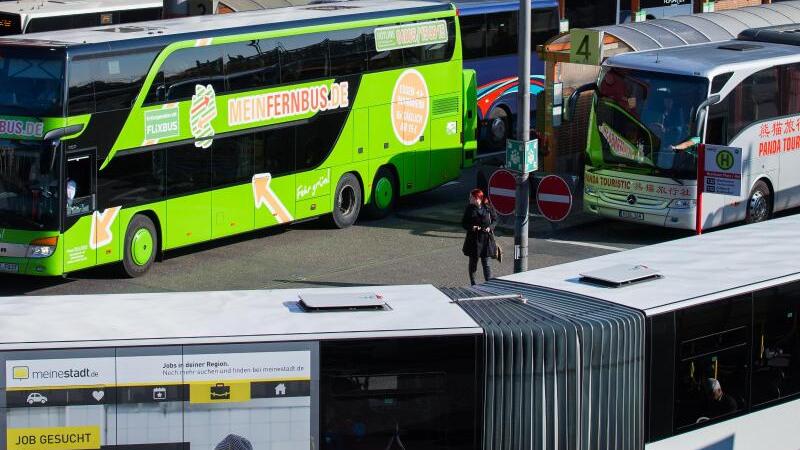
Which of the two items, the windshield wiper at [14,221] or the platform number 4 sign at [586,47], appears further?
the platform number 4 sign at [586,47]

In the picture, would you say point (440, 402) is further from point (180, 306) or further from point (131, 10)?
point (131, 10)

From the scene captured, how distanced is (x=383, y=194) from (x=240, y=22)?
412 cm

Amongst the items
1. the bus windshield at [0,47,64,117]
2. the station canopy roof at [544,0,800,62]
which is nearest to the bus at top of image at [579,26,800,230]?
the station canopy roof at [544,0,800,62]

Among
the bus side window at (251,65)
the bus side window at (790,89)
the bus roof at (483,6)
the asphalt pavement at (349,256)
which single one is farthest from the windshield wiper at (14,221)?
the bus roof at (483,6)

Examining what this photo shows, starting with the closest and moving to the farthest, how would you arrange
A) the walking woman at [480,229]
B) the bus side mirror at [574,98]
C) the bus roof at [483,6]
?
the walking woman at [480,229], the bus side mirror at [574,98], the bus roof at [483,6]

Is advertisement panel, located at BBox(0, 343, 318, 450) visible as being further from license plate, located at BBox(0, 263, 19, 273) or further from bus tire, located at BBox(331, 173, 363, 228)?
bus tire, located at BBox(331, 173, 363, 228)

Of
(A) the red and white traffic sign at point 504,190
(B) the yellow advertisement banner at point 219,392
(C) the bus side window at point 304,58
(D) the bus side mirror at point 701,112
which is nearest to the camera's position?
(B) the yellow advertisement banner at point 219,392

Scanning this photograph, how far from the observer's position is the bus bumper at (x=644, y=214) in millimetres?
21109

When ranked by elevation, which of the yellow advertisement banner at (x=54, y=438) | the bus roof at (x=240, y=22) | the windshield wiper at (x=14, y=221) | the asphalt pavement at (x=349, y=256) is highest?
Result: the bus roof at (x=240, y=22)

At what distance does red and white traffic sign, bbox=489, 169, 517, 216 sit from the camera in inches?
663

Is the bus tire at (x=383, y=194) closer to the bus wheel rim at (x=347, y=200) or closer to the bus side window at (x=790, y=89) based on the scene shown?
the bus wheel rim at (x=347, y=200)

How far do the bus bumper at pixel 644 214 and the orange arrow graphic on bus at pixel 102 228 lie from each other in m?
7.40

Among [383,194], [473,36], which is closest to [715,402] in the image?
[383,194]

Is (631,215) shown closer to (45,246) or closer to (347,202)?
(347,202)
